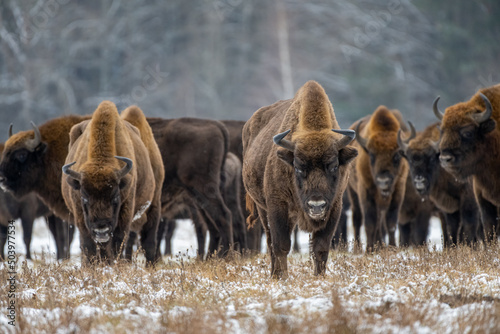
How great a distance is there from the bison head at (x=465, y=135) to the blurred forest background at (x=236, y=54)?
28.2 m

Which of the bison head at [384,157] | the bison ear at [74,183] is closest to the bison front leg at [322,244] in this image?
the bison ear at [74,183]

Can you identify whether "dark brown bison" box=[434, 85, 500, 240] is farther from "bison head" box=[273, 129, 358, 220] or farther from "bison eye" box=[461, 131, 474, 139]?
"bison head" box=[273, 129, 358, 220]

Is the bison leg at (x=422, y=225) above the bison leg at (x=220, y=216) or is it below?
below

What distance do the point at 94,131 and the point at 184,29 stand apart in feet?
113

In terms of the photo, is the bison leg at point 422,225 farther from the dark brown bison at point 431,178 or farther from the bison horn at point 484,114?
the bison horn at point 484,114

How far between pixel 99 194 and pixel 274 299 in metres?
3.67

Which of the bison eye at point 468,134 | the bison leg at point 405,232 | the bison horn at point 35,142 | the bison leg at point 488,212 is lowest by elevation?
the bison leg at point 405,232

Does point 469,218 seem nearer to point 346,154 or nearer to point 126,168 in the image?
point 346,154

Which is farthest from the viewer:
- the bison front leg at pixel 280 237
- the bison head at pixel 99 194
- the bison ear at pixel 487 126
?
the bison ear at pixel 487 126

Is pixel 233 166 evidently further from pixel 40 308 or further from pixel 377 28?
pixel 377 28

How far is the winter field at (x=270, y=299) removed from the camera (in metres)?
4.69

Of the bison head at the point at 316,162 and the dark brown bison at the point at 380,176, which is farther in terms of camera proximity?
the dark brown bison at the point at 380,176

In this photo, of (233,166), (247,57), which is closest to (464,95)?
(247,57)

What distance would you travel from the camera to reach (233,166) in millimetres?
14711
